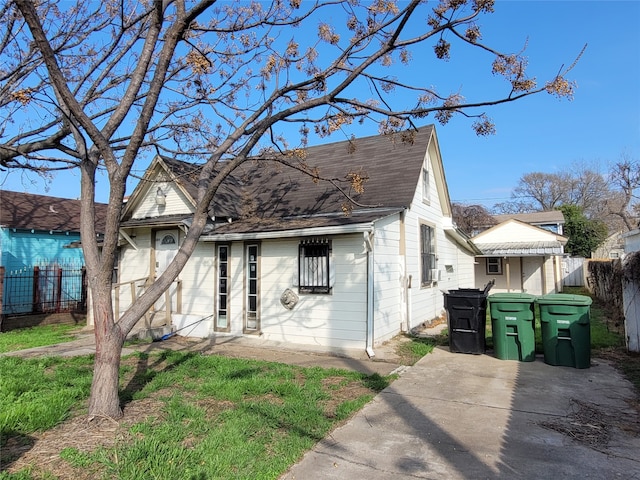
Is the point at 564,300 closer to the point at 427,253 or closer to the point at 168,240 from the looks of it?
the point at 427,253

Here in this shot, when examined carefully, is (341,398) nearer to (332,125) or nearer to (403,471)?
(403,471)

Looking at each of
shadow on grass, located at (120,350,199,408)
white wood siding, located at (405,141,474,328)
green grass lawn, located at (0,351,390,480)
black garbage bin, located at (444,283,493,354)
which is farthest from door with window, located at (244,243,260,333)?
black garbage bin, located at (444,283,493,354)

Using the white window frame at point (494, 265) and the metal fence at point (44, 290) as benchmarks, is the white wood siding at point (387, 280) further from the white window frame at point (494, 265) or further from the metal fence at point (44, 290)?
the white window frame at point (494, 265)

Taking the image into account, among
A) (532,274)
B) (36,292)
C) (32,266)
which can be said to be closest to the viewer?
(36,292)

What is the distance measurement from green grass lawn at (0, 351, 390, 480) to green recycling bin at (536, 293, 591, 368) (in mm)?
3004

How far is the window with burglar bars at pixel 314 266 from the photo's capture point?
28.8ft

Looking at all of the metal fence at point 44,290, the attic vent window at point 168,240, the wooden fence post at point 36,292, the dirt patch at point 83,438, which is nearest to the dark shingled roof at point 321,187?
the attic vent window at point 168,240

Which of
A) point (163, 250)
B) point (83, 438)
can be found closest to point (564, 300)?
point (83, 438)

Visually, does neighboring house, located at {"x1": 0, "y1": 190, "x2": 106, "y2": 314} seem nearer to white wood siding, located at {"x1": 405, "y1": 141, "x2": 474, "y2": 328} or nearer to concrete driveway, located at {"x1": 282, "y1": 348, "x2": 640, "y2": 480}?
white wood siding, located at {"x1": 405, "y1": 141, "x2": 474, "y2": 328}

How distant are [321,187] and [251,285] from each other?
11.6ft

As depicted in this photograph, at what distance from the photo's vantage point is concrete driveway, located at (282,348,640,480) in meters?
3.49

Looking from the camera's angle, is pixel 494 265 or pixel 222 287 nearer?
pixel 222 287

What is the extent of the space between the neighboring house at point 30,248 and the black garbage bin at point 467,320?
1307 cm

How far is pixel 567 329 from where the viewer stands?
260 inches
